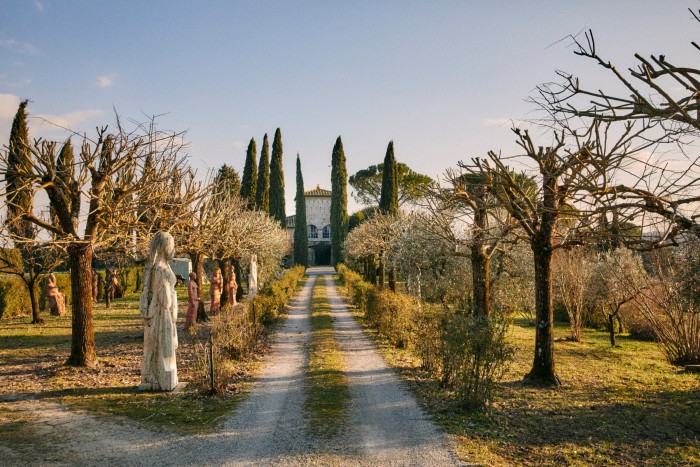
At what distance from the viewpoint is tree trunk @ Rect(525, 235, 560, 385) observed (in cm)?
980

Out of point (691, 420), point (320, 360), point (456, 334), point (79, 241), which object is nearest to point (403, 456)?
point (456, 334)

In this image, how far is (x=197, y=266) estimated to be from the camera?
61.4 ft

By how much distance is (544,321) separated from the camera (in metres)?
9.86

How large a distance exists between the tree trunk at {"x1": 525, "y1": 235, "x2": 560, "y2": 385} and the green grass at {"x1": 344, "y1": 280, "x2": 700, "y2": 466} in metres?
0.36

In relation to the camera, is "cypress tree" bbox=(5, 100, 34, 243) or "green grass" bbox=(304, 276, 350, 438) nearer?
"green grass" bbox=(304, 276, 350, 438)

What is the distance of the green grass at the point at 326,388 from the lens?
7098mm

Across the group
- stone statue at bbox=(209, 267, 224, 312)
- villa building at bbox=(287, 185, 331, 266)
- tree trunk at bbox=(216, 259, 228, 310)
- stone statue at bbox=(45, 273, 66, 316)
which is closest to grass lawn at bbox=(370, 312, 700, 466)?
stone statue at bbox=(209, 267, 224, 312)

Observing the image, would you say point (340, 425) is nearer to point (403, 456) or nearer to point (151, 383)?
point (403, 456)

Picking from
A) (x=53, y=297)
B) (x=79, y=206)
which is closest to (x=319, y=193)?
(x=53, y=297)

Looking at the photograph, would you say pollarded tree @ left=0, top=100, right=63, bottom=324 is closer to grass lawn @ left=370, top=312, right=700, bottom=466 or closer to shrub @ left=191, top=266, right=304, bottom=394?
shrub @ left=191, top=266, right=304, bottom=394

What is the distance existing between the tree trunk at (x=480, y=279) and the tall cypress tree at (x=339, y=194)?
4175cm

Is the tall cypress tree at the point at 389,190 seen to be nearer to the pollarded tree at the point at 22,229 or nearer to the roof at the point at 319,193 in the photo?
the pollarded tree at the point at 22,229

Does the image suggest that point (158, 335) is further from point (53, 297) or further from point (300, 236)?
point (300, 236)

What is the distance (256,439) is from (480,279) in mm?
8579
